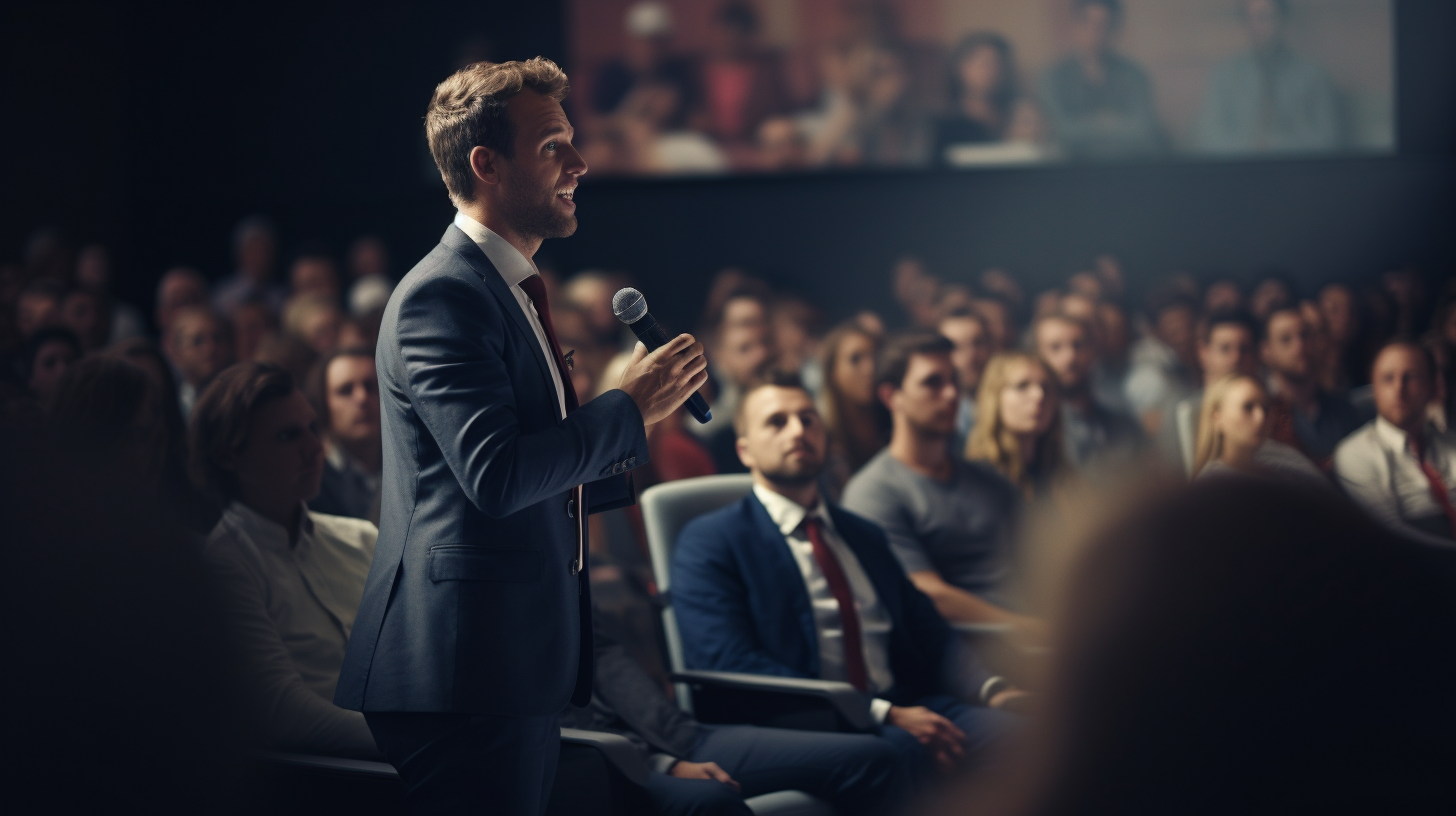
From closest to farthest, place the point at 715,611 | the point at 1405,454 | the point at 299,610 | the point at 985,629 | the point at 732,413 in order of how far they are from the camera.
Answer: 1. the point at 299,610
2. the point at 715,611
3. the point at 985,629
4. the point at 1405,454
5. the point at 732,413

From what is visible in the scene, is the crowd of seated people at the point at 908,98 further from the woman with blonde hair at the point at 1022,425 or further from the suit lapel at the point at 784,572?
the suit lapel at the point at 784,572

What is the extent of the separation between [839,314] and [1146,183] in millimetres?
1937

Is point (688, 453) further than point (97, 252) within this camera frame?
No

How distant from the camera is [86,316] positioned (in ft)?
15.1

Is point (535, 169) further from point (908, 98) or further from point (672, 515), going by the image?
point (908, 98)

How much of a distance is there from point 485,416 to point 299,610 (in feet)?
3.33

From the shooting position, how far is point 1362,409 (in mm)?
4508

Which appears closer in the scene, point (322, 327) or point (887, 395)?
point (887, 395)

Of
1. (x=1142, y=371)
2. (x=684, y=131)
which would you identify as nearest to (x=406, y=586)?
(x=1142, y=371)

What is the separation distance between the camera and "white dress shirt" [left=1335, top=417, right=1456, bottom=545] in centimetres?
362

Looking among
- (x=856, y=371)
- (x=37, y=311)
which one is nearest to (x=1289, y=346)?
(x=856, y=371)

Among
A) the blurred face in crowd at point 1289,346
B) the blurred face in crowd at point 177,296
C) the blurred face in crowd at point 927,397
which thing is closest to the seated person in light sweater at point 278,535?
the blurred face in crowd at point 927,397

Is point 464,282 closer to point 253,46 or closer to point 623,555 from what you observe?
point 623,555

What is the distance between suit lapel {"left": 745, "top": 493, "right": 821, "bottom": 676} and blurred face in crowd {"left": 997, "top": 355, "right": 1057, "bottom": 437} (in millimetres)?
1267
